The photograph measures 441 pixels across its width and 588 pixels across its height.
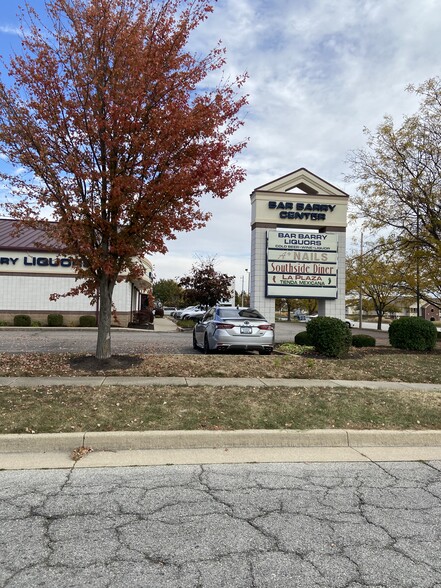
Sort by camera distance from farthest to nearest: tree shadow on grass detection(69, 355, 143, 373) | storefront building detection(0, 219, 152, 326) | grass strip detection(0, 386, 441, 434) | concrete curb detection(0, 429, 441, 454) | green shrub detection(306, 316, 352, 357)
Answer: storefront building detection(0, 219, 152, 326) → green shrub detection(306, 316, 352, 357) → tree shadow on grass detection(69, 355, 143, 373) → grass strip detection(0, 386, 441, 434) → concrete curb detection(0, 429, 441, 454)

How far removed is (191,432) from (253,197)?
38.0ft

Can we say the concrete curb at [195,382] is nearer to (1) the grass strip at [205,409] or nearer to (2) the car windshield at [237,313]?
(1) the grass strip at [205,409]

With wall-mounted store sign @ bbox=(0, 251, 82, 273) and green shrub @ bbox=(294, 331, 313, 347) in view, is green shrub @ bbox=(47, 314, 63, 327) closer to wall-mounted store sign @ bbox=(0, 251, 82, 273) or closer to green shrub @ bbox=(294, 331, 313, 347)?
wall-mounted store sign @ bbox=(0, 251, 82, 273)

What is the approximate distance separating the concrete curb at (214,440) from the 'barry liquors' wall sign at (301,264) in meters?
9.79

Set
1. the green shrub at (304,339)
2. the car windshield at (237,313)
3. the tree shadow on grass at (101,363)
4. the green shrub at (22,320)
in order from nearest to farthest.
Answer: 1. the tree shadow on grass at (101,363)
2. the car windshield at (237,313)
3. the green shrub at (304,339)
4. the green shrub at (22,320)

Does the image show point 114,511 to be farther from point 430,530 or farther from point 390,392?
point 390,392

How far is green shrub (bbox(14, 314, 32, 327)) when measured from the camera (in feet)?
82.6

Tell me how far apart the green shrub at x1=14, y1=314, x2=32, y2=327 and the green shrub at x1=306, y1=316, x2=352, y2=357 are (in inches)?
701

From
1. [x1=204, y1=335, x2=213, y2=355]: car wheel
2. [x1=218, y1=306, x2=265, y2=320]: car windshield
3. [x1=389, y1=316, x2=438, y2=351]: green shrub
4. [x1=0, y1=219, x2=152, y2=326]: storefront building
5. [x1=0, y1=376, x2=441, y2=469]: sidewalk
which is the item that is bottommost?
[x1=0, y1=376, x2=441, y2=469]: sidewalk

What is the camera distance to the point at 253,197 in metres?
16.2

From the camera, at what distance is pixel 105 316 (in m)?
10.1

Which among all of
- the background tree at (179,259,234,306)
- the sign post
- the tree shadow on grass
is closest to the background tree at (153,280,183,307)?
the background tree at (179,259,234,306)

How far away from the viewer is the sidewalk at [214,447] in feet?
17.5

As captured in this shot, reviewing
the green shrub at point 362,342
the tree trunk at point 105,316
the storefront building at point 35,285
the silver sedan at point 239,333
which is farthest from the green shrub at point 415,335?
the storefront building at point 35,285
